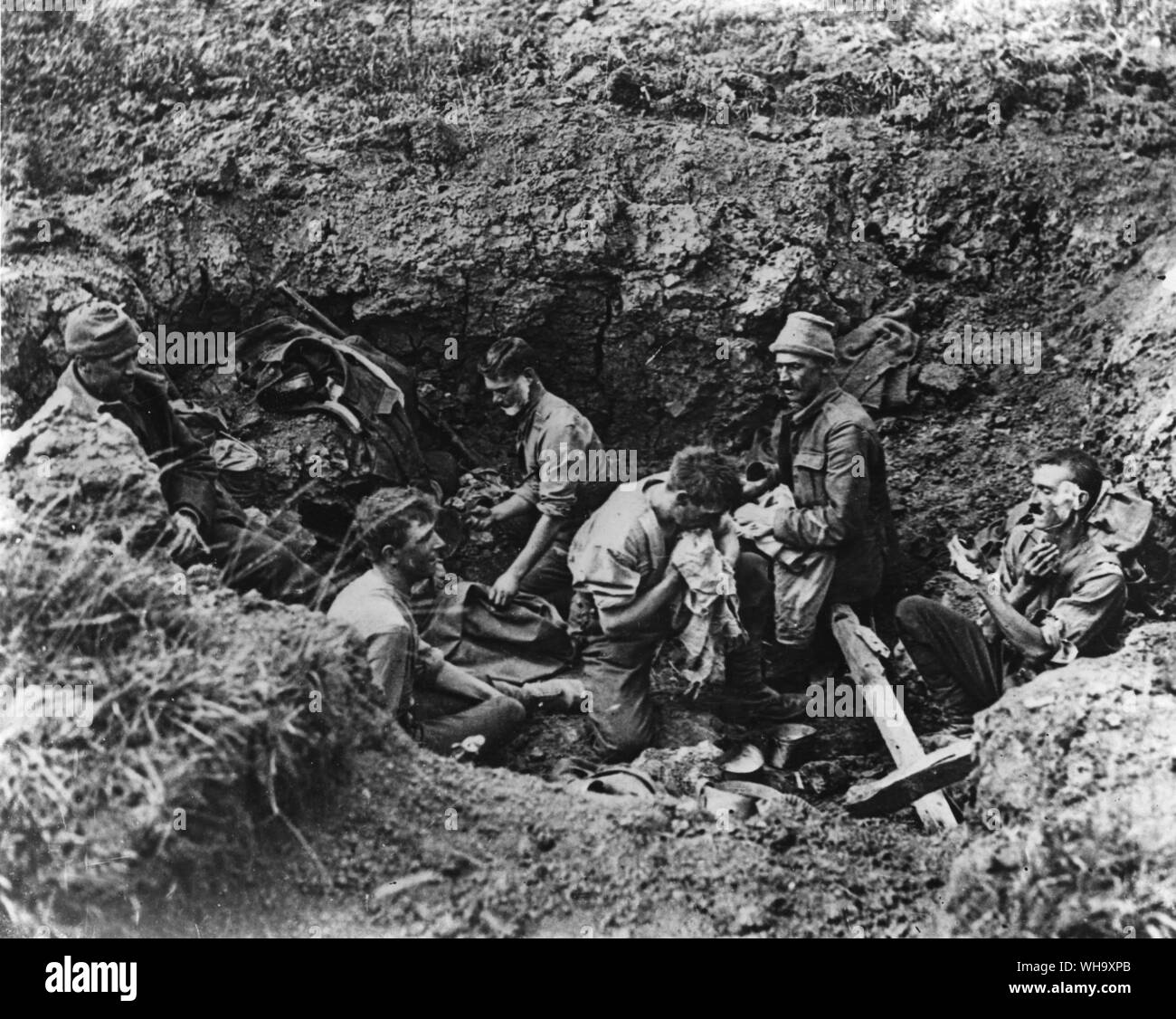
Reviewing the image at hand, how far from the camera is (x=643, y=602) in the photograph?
29.6ft

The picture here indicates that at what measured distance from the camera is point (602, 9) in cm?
1023

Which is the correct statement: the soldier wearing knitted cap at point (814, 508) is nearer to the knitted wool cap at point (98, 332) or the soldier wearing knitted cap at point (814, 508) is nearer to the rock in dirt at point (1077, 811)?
the rock in dirt at point (1077, 811)

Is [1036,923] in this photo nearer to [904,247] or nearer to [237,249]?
[904,247]

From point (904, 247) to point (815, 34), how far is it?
128 cm

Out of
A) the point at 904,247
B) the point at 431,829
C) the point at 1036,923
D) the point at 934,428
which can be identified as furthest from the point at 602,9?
the point at 1036,923

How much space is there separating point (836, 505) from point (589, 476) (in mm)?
1205

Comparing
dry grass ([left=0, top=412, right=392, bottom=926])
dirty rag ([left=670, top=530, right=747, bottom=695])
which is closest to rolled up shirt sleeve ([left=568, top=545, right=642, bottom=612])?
dirty rag ([left=670, top=530, right=747, bottom=695])

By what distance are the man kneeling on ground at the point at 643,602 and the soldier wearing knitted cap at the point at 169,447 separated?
1.32 metres

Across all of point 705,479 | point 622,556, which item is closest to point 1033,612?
point 705,479

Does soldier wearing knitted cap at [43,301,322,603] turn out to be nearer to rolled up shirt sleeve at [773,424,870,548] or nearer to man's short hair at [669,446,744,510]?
man's short hair at [669,446,744,510]

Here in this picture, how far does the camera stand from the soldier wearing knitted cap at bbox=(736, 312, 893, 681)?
9.24 m

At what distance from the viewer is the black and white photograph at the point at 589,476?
8.32 meters

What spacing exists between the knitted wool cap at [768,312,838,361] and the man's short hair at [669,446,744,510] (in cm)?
69

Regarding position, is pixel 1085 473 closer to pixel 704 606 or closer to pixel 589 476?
pixel 704 606
